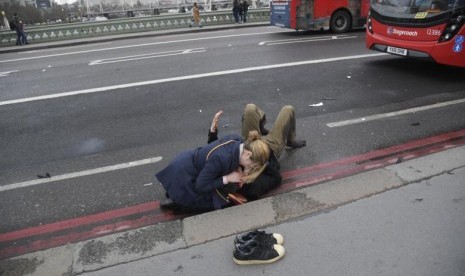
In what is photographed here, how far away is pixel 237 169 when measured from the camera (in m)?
3.48

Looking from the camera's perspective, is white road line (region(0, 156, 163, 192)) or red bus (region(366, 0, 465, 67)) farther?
red bus (region(366, 0, 465, 67))

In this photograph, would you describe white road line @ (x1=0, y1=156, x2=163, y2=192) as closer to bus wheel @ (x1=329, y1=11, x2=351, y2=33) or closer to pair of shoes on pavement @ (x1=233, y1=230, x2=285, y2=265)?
pair of shoes on pavement @ (x1=233, y1=230, x2=285, y2=265)

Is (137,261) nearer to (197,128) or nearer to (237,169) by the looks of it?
(237,169)

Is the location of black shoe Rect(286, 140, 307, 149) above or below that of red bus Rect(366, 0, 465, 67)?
below

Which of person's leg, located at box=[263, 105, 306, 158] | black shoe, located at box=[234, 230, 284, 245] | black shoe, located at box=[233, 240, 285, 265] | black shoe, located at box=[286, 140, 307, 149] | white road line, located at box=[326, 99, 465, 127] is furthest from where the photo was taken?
white road line, located at box=[326, 99, 465, 127]

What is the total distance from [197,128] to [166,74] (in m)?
3.92

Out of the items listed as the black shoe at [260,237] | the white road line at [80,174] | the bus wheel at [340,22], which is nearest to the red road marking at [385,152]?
the black shoe at [260,237]

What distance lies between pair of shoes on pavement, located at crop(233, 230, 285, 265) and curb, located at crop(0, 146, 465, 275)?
0.32m

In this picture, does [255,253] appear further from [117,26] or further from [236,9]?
[236,9]

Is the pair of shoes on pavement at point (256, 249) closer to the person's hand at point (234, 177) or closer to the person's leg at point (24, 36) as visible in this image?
the person's hand at point (234, 177)

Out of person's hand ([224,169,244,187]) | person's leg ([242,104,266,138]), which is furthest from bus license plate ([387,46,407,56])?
person's hand ([224,169,244,187])

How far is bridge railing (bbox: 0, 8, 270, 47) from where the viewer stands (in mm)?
18828

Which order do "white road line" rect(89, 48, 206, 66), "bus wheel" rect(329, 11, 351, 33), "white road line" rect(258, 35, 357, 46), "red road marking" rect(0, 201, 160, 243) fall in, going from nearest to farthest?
"red road marking" rect(0, 201, 160, 243) → "white road line" rect(89, 48, 206, 66) → "white road line" rect(258, 35, 357, 46) → "bus wheel" rect(329, 11, 351, 33)

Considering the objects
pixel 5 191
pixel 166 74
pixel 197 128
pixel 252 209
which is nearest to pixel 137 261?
pixel 252 209
